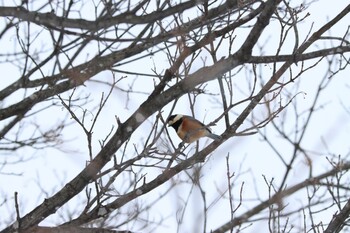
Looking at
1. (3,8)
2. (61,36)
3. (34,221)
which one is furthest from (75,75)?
(34,221)

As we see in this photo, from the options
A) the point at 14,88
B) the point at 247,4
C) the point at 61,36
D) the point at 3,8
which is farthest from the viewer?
the point at 14,88

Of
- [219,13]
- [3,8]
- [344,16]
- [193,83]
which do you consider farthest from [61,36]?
[344,16]

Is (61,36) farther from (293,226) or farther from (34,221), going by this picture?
(293,226)

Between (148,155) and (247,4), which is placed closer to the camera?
(148,155)

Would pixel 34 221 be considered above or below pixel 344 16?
below

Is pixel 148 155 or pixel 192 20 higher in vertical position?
pixel 192 20

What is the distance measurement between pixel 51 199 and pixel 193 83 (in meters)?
1.25

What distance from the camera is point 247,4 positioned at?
4375 millimetres

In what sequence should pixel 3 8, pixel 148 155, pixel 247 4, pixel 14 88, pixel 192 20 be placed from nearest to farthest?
pixel 3 8 < pixel 148 155 < pixel 247 4 < pixel 192 20 < pixel 14 88

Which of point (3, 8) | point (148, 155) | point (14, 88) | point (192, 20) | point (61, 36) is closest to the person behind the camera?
point (3, 8)

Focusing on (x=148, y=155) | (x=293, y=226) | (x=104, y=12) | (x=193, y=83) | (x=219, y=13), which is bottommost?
(x=293, y=226)

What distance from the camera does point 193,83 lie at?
387cm

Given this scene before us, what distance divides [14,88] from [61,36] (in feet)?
4.13

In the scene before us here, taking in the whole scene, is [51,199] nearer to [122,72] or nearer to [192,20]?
[122,72]
